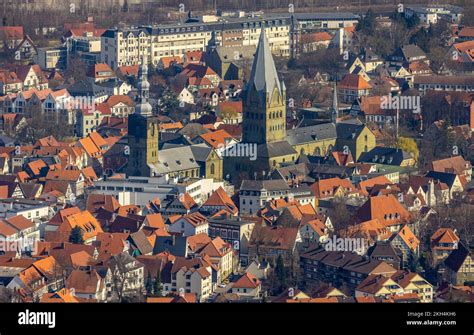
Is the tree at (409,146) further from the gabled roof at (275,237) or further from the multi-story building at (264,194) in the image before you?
the gabled roof at (275,237)

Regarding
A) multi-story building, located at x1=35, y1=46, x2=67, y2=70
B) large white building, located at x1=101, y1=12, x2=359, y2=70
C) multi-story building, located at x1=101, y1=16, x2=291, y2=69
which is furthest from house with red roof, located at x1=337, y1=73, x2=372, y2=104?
multi-story building, located at x1=35, y1=46, x2=67, y2=70

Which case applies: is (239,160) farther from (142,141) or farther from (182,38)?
(182,38)

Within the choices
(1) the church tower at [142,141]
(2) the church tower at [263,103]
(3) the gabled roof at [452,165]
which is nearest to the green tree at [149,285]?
(1) the church tower at [142,141]

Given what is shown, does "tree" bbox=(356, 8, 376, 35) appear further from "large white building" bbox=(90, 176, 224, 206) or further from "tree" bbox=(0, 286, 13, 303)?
"tree" bbox=(0, 286, 13, 303)

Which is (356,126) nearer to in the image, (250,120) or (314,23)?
(250,120)

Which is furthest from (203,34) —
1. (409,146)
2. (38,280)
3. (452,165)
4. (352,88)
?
(38,280)
